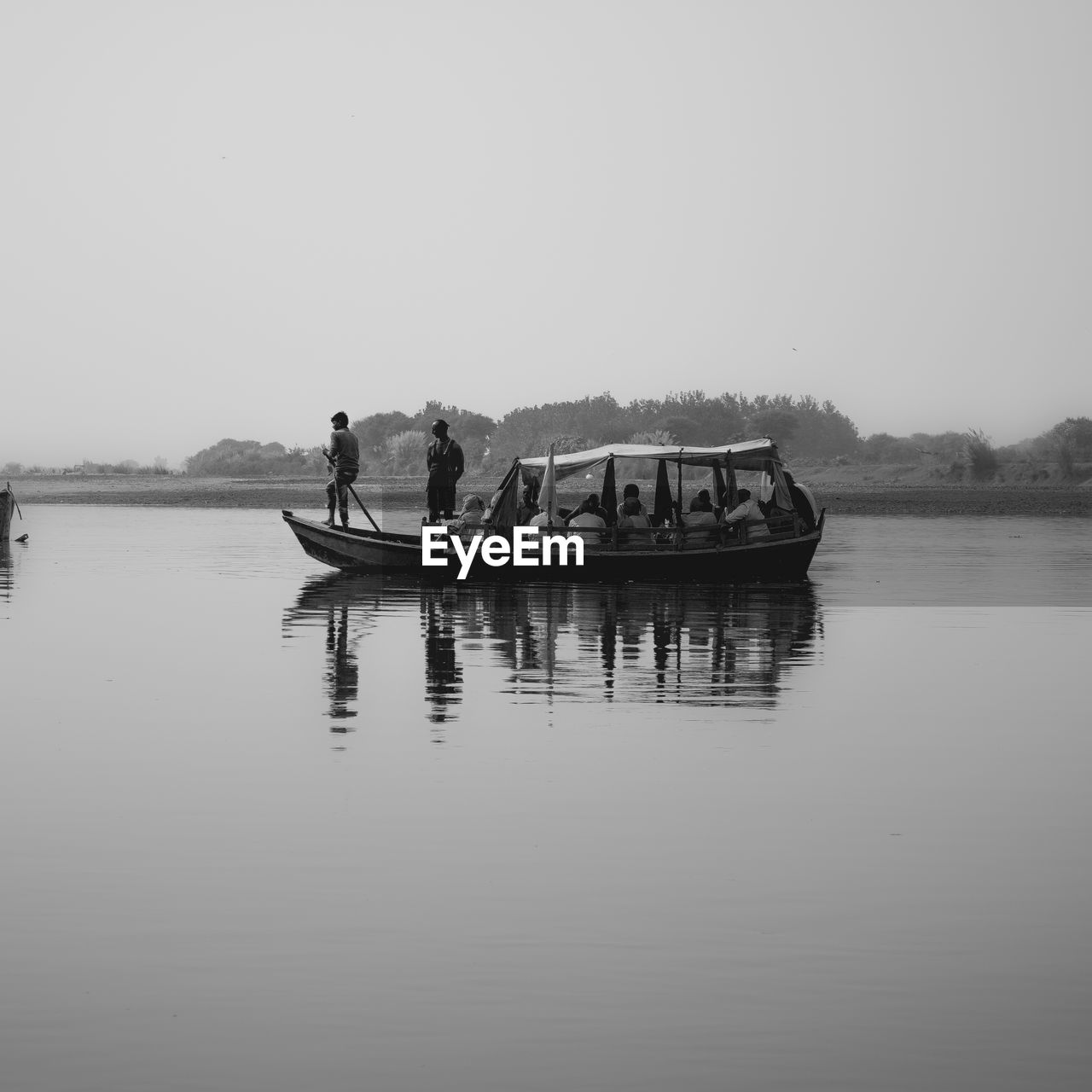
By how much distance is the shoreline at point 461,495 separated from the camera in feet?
194

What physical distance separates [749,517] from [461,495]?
51.5 meters

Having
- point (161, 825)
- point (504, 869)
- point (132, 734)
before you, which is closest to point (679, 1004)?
point (504, 869)

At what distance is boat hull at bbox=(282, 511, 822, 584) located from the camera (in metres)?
24.9

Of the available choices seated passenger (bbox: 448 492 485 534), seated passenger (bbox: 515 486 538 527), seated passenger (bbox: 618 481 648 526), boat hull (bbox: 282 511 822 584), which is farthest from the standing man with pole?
seated passenger (bbox: 618 481 648 526)

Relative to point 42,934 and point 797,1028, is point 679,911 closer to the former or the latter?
point 797,1028

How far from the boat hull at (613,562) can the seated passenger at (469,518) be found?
2.09 ft

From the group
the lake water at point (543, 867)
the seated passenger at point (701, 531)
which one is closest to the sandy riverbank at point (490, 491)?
the seated passenger at point (701, 531)

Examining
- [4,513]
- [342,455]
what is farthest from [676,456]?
[4,513]

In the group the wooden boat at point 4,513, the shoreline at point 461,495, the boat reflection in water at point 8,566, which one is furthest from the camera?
the shoreline at point 461,495

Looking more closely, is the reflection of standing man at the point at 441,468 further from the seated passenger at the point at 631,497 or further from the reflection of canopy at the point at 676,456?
the seated passenger at the point at 631,497

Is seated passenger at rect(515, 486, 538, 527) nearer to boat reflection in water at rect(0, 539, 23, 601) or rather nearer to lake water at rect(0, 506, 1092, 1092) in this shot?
boat reflection in water at rect(0, 539, 23, 601)

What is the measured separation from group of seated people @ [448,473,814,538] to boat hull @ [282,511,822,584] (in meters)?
0.46

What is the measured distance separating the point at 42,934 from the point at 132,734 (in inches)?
193

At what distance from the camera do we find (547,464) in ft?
84.0
